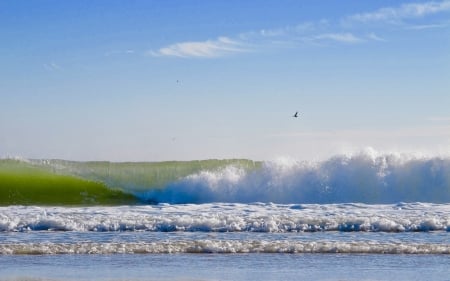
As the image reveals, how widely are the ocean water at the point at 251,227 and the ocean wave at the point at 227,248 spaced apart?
0.7 inches

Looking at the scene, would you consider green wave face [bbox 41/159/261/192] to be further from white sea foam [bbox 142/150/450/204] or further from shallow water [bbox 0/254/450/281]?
shallow water [bbox 0/254/450/281]

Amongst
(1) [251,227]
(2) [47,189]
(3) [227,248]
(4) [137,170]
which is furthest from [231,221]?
(4) [137,170]

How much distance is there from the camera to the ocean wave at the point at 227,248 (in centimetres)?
1250

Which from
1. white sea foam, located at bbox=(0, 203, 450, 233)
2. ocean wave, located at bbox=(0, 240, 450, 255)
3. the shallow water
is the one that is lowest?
the shallow water

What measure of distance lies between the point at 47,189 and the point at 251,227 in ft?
45.2

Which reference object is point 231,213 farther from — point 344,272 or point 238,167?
point 238,167

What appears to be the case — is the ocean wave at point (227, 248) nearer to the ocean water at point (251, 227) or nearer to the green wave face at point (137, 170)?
the ocean water at point (251, 227)

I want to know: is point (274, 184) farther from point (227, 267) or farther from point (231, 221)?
point (227, 267)

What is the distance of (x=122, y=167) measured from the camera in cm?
3119

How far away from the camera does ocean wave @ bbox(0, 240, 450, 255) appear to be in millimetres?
12500

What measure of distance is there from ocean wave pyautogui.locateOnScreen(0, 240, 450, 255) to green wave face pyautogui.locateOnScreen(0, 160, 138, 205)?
1207 centimetres

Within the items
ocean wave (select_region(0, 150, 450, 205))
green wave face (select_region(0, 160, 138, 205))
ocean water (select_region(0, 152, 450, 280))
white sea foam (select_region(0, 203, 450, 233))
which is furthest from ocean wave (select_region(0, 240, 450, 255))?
green wave face (select_region(0, 160, 138, 205))

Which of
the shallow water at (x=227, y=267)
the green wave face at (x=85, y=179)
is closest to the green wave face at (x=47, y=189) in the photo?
the green wave face at (x=85, y=179)

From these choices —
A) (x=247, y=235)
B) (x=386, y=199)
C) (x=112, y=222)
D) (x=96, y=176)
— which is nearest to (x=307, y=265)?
(x=247, y=235)
